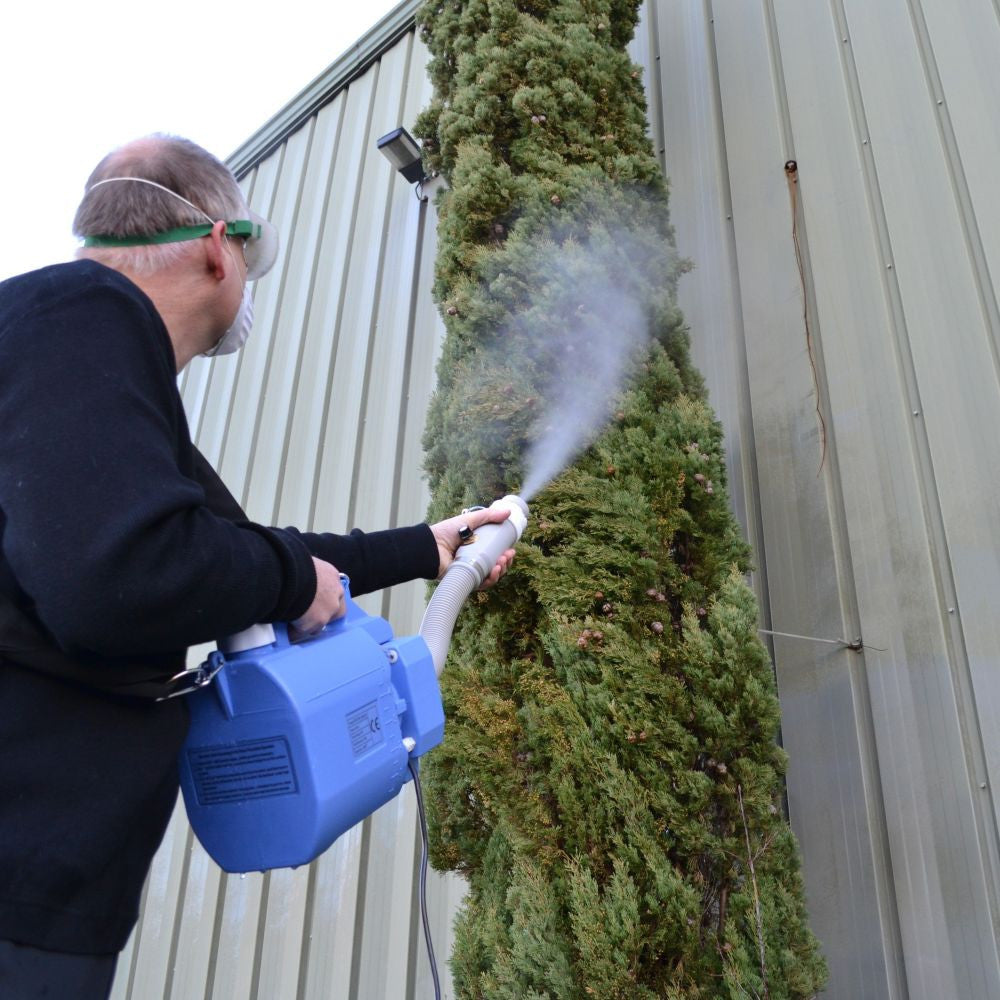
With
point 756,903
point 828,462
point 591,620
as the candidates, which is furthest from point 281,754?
point 828,462

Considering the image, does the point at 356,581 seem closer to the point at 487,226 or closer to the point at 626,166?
the point at 487,226

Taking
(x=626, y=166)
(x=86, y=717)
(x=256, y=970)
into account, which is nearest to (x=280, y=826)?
(x=86, y=717)

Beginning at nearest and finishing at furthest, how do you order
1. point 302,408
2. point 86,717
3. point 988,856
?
point 86,717 < point 988,856 < point 302,408

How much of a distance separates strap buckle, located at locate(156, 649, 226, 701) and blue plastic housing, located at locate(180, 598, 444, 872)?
2 centimetres

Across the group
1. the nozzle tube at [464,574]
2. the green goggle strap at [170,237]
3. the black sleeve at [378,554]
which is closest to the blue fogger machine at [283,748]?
the black sleeve at [378,554]

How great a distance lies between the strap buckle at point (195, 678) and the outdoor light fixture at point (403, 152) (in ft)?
15.5

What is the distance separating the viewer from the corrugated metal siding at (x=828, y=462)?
2930 millimetres

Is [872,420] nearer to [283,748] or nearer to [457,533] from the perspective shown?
[457,533]

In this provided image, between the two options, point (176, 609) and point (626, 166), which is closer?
point (176, 609)

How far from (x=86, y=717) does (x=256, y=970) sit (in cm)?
401

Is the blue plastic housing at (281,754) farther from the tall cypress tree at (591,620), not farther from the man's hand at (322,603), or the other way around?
the tall cypress tree at (591,620)

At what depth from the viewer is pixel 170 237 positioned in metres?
1.72

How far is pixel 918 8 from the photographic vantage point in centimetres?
397

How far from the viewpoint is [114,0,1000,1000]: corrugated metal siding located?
2.93 metres
